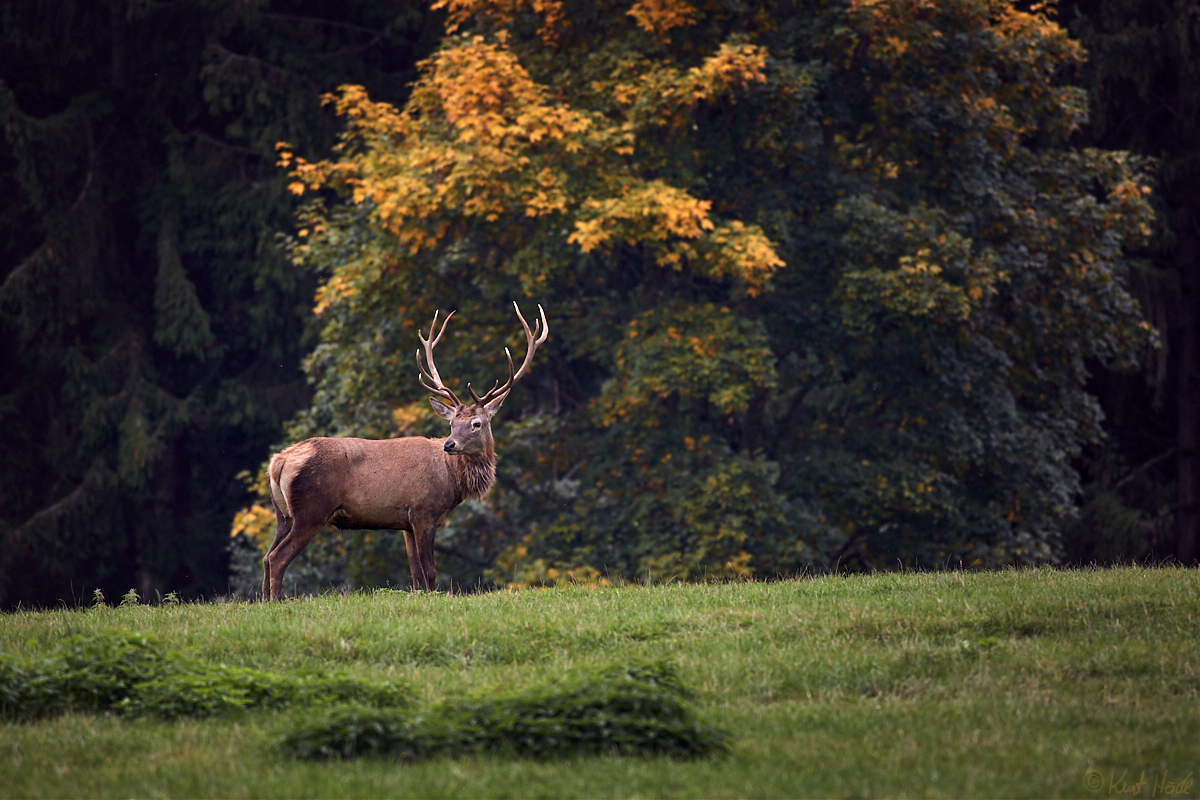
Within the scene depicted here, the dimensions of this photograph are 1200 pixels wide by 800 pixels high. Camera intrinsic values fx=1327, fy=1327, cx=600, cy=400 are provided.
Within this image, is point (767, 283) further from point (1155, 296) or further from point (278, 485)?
point (1155, 296)

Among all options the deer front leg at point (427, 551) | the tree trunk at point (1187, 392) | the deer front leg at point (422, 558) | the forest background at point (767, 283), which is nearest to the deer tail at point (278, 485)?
the deer front leg at point (422, 558)

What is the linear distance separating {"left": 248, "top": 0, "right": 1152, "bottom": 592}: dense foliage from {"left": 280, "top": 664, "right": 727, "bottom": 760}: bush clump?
10.3 metres

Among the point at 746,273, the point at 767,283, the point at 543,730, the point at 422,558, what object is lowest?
the point at 422,558

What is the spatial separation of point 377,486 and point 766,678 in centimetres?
516

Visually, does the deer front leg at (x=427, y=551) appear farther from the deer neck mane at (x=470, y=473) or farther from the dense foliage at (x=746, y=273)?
the dense foliage at (x=746, y=273)

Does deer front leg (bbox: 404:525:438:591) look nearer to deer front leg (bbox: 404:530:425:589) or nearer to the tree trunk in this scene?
deer front leg (bbox: 404:530:425:589)

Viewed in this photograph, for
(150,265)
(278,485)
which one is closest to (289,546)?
(278,485)

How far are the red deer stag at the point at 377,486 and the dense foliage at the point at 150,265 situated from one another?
556 inches

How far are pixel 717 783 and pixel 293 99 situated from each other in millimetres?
22104

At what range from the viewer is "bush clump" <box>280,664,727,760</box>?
665 centimetres

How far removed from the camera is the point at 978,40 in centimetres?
1931

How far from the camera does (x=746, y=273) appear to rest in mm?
17250

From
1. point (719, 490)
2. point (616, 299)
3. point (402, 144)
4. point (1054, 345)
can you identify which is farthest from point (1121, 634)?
point (402, 144)

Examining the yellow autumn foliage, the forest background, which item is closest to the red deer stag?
the forest background
